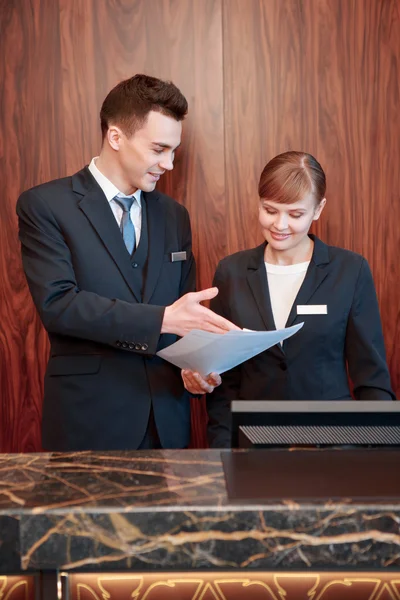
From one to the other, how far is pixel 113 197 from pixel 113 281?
0.33m

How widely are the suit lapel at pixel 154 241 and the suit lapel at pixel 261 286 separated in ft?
1.08

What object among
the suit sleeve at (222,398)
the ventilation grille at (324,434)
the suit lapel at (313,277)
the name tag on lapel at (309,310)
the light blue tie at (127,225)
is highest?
the light blue tie at (127,225)

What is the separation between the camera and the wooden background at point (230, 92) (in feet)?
10.4

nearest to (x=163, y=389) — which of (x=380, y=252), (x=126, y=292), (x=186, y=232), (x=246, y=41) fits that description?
(x=126, y=292)

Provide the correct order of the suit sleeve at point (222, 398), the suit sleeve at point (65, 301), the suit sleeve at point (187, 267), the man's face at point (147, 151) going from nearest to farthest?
the suit sleeve at point (65, 301) < the suit sleeve at point (222, 398) < the man's face at point (147, 151) < the suit sleeve at point (187, 267)

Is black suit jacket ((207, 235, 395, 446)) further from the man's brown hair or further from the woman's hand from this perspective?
the man's brown hair

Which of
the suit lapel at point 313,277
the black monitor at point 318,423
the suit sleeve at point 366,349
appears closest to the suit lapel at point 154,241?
the suit lapel at point 313,277

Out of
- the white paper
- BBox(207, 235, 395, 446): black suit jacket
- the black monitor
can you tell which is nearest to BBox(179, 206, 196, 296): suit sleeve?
BBox(207, 235, 395, 446): black suit jacket

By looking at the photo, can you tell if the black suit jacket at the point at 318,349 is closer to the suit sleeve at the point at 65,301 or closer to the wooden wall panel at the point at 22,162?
the suit sleeve at the point at 65,301

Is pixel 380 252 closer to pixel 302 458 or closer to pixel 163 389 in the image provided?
pixel 163 389

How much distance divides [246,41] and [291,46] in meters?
0.20

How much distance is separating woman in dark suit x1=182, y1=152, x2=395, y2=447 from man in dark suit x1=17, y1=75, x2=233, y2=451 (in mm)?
209

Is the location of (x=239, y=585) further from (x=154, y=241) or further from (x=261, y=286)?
(x=154, y=241)

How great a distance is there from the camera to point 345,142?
3199mm
